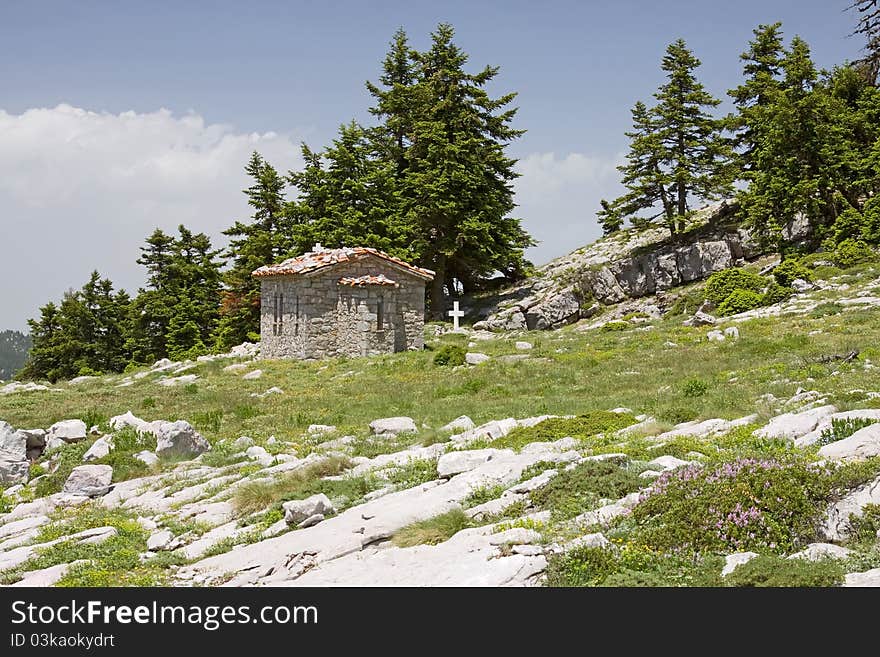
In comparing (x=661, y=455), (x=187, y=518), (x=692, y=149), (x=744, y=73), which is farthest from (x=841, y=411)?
(x=744, y=73)

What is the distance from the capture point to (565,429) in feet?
46.9

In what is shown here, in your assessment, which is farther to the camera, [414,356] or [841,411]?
[414,356]

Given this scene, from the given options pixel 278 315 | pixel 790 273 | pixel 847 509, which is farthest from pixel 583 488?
pixel 790 273

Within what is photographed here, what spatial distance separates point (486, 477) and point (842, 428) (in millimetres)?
5117

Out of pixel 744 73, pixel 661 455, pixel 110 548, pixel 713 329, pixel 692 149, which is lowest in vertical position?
pixel 110 548

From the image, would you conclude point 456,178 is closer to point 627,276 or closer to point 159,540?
point 627,276

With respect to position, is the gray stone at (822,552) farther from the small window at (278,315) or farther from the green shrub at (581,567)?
the small window at (278,315)

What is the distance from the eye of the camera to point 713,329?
101ft

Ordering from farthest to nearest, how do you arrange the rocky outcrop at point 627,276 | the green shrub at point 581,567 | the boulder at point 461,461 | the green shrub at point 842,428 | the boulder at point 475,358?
the rocky outcrop at point 627,276, the boulder at point 475,358, the boulder at point 461,461, the green shrub at point 842,428, the green shrub at point 581,567

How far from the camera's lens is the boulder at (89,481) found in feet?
50.0

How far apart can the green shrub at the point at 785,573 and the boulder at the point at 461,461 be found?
18.9 ft

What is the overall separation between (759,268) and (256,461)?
36911 mm

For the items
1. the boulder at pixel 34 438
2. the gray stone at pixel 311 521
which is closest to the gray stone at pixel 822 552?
the gray stone at pixel 311 521
